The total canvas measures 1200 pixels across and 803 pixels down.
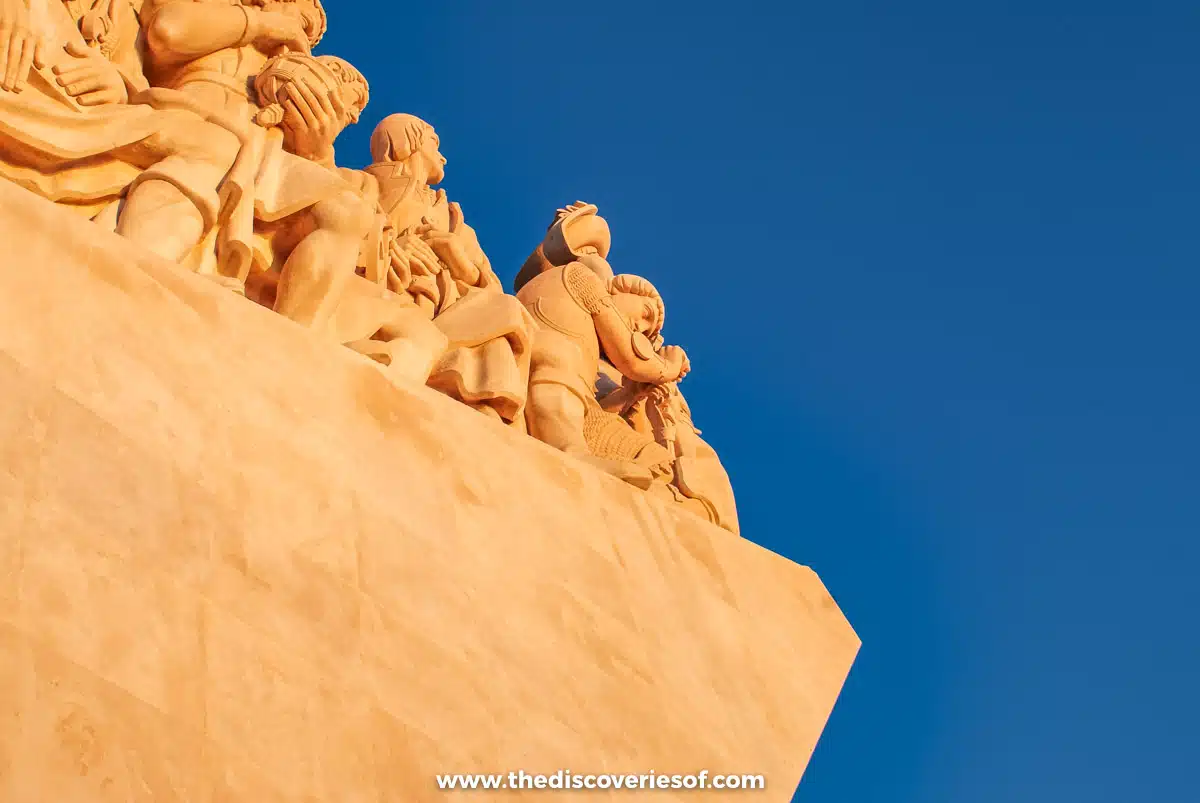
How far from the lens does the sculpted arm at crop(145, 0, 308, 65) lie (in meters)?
6.00

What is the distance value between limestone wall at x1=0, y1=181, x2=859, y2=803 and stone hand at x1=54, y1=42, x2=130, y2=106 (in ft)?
3.61

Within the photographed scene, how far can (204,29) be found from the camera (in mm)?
6086

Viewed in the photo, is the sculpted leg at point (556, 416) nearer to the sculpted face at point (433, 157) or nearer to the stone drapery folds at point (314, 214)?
the stone drapery folds at point (314, 214)

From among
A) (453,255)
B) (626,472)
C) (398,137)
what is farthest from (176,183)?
(398,137)

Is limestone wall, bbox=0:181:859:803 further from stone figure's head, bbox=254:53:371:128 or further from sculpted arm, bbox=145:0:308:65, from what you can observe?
sculpted arm, bbox=145:0:308:65

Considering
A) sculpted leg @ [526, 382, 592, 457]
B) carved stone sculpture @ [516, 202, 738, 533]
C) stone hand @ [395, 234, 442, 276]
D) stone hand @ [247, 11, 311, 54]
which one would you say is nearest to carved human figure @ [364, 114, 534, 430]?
stone hand @ [395, 234, 442, 276]

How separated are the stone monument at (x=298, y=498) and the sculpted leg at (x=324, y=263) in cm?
1

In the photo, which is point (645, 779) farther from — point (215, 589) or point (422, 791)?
point (215, 589)

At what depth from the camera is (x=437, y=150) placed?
726cm

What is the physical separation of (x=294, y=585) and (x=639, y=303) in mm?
3734

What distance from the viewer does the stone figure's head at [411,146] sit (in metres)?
7.04

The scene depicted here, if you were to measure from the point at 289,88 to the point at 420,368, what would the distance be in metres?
1.31

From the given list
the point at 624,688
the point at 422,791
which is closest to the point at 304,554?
the point at 422,791

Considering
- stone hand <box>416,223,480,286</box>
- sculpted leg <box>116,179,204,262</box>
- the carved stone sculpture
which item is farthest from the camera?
stone hand <box>416,223,480,286</box>
